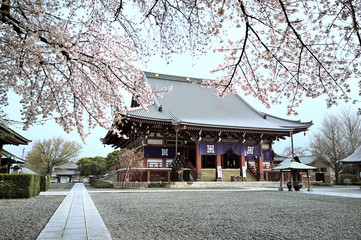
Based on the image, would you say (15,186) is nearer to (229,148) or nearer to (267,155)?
(229,148)

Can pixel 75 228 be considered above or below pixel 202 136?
below

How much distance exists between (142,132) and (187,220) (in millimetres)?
12718

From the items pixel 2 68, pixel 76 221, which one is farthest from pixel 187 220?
pixel 2 68

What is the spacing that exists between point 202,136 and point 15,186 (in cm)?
1209

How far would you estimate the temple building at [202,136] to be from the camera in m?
16.7

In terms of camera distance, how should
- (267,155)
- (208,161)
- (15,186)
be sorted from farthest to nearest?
(208,161)
(267,155)
(15,186)

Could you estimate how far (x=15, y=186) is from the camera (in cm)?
847

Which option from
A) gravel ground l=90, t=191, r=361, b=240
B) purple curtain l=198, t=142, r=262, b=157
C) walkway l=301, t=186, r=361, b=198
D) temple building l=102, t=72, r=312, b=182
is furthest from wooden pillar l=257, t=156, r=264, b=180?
gravel ground l=90, t=191, r=361, b=240

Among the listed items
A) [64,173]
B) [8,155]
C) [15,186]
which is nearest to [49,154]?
[64,173]

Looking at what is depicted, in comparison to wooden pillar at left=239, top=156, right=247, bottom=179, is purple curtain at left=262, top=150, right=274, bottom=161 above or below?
above

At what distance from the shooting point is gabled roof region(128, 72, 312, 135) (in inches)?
667

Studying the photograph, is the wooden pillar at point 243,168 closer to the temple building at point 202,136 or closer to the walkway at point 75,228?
the temple building at point 202,136

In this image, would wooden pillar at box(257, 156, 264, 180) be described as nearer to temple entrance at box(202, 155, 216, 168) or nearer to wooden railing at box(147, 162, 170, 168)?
temple entrance at box(202, 155, 216, 168)

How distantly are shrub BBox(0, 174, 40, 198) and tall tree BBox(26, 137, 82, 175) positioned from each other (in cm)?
3255
